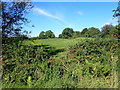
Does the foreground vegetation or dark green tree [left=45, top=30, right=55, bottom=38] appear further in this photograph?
dark green tree [left=45, top=30, right=55, bottom=38]

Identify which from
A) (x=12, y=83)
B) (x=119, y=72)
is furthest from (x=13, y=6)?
(x=119, y=72)

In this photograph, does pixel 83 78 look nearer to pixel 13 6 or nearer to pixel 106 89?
pixel 106 89

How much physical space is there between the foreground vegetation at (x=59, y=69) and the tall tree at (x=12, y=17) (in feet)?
2.60

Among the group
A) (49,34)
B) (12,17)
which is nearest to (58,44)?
(49,34)

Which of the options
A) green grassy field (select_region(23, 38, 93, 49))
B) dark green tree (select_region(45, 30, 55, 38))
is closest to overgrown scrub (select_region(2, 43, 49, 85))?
green grassy field (select_region(23, 38, 93, 49))

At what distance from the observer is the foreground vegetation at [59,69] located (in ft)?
9.21

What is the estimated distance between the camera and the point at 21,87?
9.12 ft

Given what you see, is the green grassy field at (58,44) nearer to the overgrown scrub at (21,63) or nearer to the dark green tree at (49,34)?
the dark green tree at (49,34)

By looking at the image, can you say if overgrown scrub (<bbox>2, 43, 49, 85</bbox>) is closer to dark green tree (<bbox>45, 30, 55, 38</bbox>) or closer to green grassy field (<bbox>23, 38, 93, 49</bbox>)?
green grassy field (<bbox>23, 38, 93, 49</bbox>)

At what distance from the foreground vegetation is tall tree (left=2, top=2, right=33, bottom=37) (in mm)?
793

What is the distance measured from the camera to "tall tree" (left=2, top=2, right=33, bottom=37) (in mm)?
4203

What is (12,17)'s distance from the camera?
441 centimetres

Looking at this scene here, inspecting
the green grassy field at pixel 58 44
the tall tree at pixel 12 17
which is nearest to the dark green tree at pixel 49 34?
the green grassy field at pixel 58 44

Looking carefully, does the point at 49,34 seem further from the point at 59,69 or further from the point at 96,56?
the point at 59,69
